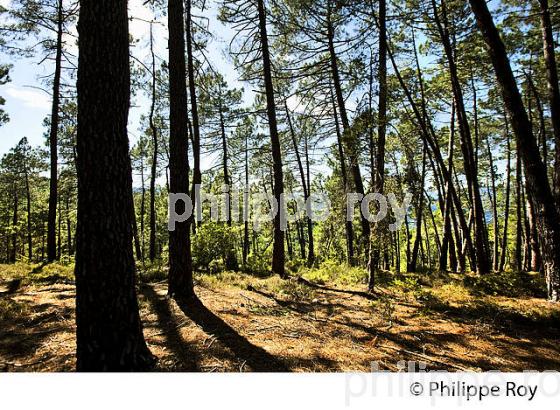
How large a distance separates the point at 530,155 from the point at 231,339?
5.89 m

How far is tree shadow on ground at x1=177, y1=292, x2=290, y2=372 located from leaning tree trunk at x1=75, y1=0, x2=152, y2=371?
1146mm

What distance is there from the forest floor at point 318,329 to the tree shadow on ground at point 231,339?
1cm

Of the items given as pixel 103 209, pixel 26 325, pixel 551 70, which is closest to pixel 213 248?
pixel 26 325

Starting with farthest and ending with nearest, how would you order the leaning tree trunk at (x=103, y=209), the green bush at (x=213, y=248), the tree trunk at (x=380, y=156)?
the green bush at (x=213, y=248), the tree trunk at (x=380, y=156), the leaning tree trunk at (x=103, y=209)

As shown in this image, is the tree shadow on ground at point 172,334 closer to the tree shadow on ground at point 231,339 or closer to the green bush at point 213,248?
the tree shadow on ground at point 231,339

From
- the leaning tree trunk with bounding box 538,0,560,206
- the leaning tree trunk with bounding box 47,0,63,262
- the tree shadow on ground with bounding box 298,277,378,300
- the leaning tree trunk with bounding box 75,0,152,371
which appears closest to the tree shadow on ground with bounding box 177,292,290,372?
the leaning tree trunk with bounding box 75,0,152,371

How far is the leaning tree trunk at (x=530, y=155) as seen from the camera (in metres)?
5.49

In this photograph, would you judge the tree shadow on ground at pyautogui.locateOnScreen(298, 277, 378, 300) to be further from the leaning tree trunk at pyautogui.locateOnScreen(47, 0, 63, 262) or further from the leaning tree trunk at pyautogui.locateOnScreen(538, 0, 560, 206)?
the leaning tree trunk at pyautogui.locateOnScreen(47, 0, 63, 262)

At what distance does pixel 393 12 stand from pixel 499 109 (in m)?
8.92

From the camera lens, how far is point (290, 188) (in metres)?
31.2

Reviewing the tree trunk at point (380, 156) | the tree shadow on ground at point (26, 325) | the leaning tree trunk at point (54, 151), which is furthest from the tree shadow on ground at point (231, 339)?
the leaning tree trunk at point (54, 151)

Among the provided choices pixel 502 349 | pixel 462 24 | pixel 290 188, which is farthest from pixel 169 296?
pixel 290 188

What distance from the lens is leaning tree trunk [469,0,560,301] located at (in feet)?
18.0

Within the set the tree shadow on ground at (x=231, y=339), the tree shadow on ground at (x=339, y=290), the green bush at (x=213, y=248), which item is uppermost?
the green bush at (x=213, y=248)
